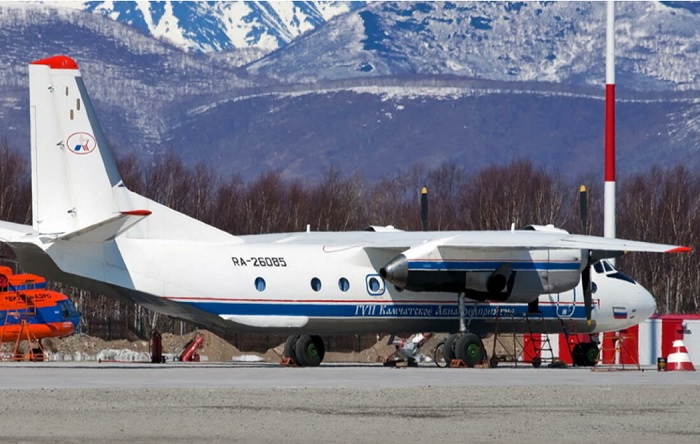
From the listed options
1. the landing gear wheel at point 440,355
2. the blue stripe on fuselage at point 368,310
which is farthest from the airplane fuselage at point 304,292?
the landing gear wheel at point 440,355

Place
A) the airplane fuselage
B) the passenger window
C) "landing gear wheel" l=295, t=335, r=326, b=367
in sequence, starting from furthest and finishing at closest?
the passenger window → "landing gear wheel" l=295, t=335, r=326, b=367 → the airplane fuselage

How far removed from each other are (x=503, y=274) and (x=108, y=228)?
9956 mm

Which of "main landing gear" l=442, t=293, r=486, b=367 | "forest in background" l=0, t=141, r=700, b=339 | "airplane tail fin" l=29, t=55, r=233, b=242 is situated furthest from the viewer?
"forest in background" l=0, t=141, r=700, b=339

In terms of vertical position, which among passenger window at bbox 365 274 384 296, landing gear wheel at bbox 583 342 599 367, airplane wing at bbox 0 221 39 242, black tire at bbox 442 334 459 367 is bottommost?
landing gear wheel at bbox 583 342 599 367

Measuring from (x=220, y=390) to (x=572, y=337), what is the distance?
1991cm

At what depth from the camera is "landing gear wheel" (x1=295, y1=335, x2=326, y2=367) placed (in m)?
41.8

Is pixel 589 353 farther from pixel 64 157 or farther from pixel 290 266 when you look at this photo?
pixel 64 157

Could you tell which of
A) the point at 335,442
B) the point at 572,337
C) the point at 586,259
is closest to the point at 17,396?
the point at 335,442

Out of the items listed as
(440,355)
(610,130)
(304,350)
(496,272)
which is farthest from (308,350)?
(610,130)

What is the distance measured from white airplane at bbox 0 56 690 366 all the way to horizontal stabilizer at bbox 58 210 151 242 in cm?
4

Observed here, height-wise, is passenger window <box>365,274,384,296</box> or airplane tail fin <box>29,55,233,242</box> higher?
airplane tail fin <box>29,55,233,242</box>

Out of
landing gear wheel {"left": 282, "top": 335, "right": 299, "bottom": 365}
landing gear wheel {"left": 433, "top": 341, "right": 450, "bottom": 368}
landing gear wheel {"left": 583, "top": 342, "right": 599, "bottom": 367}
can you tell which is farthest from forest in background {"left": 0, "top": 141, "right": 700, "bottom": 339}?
landing gear wheel {"left": 583, "top": 342, "right": 599, "bottom": 367}

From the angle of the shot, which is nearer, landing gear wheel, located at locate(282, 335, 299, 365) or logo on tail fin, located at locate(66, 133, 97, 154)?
logo on tail fin, located at locate(66, 133, 97, 154)

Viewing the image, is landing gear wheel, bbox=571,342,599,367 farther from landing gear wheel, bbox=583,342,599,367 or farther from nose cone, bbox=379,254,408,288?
nose cone, bbox=379,254,408,288
